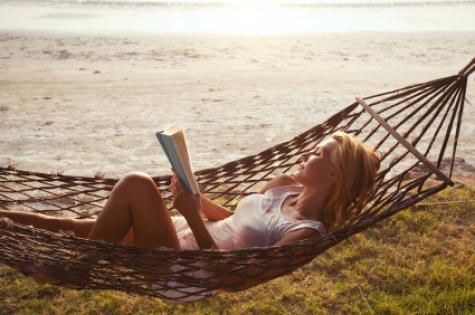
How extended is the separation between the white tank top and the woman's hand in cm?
28

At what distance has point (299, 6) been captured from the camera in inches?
551

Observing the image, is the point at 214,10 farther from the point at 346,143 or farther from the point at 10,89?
the point at 346,143

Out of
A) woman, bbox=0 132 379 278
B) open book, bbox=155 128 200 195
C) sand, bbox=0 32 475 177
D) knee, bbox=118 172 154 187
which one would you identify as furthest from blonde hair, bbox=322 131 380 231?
sand, bbox=0 32 475 177

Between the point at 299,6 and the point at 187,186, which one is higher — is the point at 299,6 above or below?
above

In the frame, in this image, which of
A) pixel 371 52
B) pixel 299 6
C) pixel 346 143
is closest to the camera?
pixel 346 143

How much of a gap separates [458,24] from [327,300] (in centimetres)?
1066

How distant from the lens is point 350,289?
274 cm

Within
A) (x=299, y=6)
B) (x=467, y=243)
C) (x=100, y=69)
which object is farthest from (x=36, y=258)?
(x=299, y=6)

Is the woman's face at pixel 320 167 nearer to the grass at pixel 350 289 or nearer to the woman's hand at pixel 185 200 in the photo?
the woman's hand at pixel 185 200

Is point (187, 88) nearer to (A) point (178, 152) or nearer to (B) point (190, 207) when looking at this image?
(B) point (190, 207)

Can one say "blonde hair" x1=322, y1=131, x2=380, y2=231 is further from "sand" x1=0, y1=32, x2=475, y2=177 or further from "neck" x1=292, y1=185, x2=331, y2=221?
"sand" x1=0, y1=32, x2=475, y2=177

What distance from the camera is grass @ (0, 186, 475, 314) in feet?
8.50

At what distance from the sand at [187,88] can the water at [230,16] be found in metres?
0.81

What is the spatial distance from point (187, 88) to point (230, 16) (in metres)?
5.94
